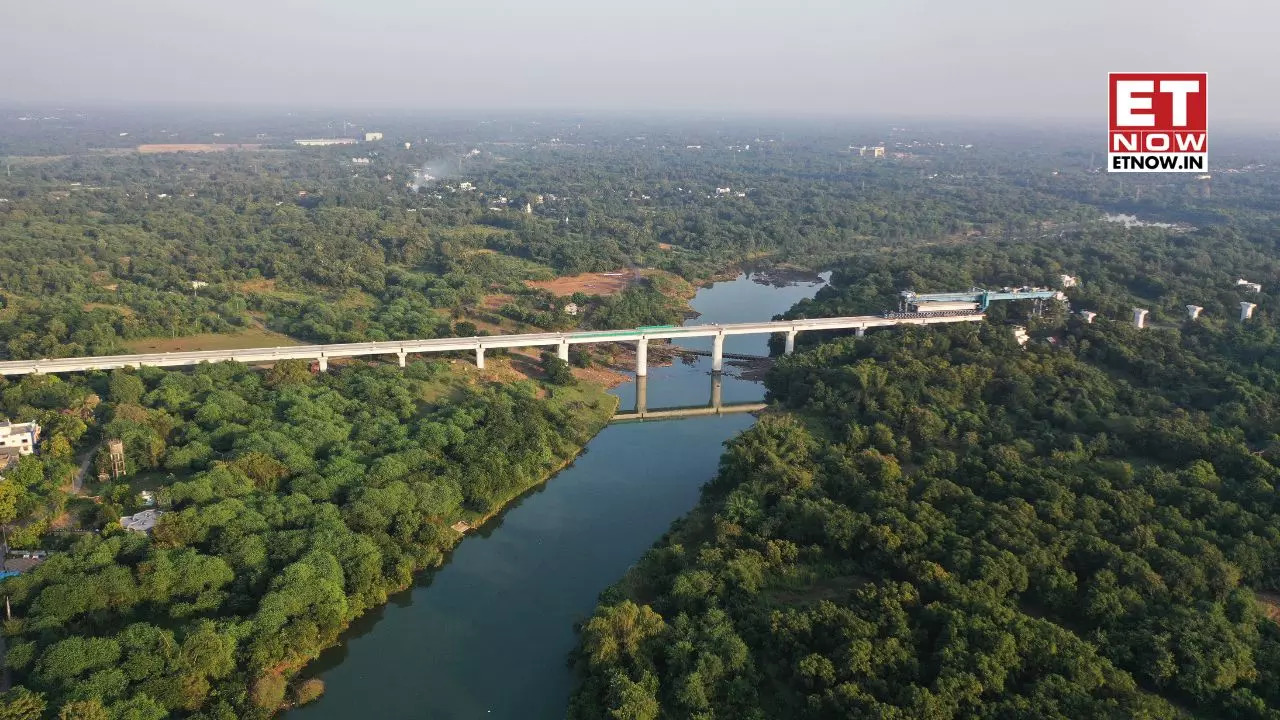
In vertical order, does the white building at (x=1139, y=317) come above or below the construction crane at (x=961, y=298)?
below

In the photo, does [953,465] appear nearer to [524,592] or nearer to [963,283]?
[524,592]

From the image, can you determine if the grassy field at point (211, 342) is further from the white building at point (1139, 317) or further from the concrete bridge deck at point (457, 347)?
the white building at point (1139, 317)

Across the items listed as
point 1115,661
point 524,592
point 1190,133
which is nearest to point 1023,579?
point 1115,661

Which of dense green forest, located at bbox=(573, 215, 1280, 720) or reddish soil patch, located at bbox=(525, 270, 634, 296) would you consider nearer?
dense green forest, located at bbox=(573, 215, 1280, 720)

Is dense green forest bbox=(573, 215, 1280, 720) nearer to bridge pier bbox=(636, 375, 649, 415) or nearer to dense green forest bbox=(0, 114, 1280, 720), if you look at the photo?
dense green forest bbox=(0, 114, 1280, 720)

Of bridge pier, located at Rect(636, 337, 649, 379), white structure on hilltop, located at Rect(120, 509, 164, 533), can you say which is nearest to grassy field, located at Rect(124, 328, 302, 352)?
bridge pier, located at Rect(636, 337, 649, 379)

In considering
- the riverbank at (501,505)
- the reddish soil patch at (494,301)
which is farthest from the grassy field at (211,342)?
the riverbank at (501,505)

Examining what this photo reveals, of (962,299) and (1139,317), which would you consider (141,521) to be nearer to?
(962,299)
